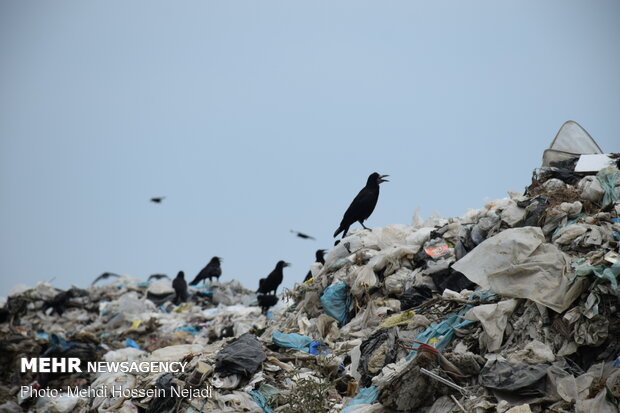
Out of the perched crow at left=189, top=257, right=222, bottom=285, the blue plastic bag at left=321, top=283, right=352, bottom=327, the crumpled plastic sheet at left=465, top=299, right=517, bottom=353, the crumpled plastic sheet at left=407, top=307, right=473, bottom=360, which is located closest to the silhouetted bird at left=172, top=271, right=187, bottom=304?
the perched crow at left=189, top=257, right=222, bottom=285

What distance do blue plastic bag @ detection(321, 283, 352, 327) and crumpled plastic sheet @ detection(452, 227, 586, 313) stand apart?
1.84m

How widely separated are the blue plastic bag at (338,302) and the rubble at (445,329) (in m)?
0.01

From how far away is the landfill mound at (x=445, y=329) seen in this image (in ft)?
15.7

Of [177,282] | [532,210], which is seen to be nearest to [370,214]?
[532,210]

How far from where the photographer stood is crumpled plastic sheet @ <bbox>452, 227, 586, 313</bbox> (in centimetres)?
507

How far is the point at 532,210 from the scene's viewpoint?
21.6 feet

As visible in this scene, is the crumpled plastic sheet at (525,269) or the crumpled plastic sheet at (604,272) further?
the crumpled plastic sheet at (525,269)

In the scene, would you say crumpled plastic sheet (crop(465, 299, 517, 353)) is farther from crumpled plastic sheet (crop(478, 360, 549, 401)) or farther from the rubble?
crumpled plastic sheet (crop(478, 360, 549, 401))

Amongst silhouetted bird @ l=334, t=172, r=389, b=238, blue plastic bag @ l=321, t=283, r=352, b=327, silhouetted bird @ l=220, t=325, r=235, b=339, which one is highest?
silhouetted bird @ l=334, t=172, r=389, b=238

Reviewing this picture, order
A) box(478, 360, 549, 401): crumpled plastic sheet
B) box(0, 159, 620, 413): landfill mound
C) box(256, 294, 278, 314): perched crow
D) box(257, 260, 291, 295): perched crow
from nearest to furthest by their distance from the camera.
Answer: box(478, 360, 549, 401): crumpled plastic sheet → box(0, 159, 620, 413): landfill mound → box(256, 294, 278, 314): perched crow → box(257, 260, 291, 295): perched crow

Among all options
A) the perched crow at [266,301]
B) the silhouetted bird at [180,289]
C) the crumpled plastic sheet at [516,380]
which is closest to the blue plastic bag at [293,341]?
the crumpled plastic sheet at [516,380]

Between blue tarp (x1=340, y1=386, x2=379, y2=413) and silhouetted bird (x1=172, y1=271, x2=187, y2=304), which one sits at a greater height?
blue tarp (x1=340, y1=386, x2=379, y2=413)

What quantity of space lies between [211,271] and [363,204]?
7.86 metres

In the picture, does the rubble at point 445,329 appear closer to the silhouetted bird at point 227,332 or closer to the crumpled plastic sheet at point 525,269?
the crumpled plastic sheet at point 525,269
